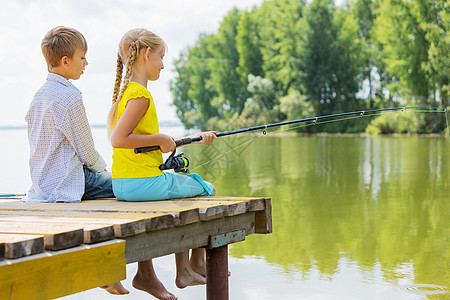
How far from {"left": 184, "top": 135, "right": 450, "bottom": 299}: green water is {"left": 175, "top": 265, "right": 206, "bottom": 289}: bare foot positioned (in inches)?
27.5

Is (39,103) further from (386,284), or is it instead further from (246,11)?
(246,11)

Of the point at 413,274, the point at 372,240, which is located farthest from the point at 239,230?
the point at 372,240

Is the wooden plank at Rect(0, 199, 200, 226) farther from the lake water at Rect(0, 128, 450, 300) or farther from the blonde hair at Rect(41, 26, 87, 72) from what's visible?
the lake water at Rect(0, 128, 450, 300)

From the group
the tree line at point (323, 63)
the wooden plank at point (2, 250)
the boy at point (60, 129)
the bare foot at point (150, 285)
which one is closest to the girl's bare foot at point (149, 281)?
the bare foot at point (150, 285)

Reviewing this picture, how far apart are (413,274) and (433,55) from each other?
96.7ft

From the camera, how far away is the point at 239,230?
3248mm

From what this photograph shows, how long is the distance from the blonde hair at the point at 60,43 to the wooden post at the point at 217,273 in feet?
4.34

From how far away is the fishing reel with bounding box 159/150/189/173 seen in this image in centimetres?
339

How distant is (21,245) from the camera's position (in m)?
2.14

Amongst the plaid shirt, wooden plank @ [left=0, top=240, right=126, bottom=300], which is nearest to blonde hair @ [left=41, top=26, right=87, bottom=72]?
Answer: the plaid shirt

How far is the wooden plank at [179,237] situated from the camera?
2.63m

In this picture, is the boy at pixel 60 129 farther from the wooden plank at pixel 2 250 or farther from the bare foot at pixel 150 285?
the wooden plank at pixel 2 250

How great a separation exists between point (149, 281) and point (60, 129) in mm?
948

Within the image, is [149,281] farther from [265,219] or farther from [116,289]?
[265,219]
